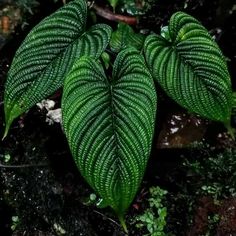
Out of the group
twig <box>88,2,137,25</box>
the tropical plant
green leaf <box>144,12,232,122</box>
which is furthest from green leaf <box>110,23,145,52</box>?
twig <box>88,2,137,25</box>

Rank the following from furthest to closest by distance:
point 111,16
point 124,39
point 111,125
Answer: point 111,16 < point 124,39 < point 111,125

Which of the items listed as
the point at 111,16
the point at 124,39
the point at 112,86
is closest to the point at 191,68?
the point at 112,86

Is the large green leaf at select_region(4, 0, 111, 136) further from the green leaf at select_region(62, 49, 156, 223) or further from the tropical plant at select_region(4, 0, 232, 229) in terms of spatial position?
the green leaf at select_region(62, 49, 156, 223)

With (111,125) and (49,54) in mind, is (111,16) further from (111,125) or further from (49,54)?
(111,125)

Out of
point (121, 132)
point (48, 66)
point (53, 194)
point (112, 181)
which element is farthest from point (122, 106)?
point (53, 194)

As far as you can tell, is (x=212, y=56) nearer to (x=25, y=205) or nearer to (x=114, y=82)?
(x=114, y=82)

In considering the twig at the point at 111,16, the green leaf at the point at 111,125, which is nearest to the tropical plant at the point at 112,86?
the green leaf at the point at 111,125

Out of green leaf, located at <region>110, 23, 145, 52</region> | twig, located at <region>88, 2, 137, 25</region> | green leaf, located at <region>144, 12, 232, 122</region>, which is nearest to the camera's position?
green leaf, located at <region>144, 12, 232, 122</region>
